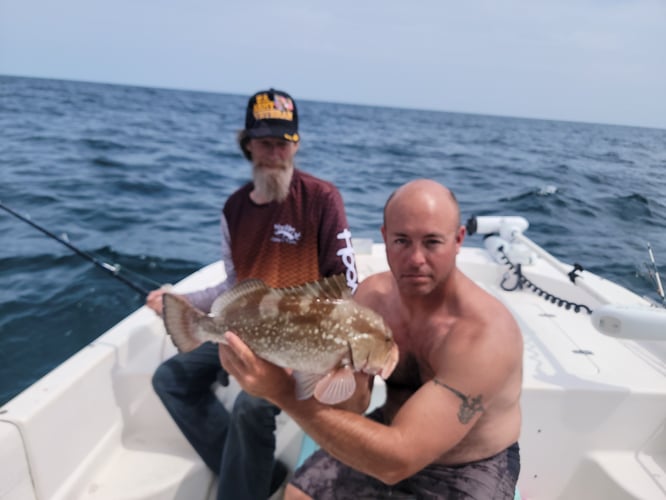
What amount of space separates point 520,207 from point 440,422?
12.7m

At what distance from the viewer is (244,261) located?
375 centimetres

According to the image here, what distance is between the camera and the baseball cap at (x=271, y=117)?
11.9 ft

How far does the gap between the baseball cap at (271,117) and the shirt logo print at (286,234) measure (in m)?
0.67

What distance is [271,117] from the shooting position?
3.62 meters

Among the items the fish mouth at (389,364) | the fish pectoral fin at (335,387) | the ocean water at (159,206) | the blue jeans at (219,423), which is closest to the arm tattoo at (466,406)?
the fish mouth at (389,364)

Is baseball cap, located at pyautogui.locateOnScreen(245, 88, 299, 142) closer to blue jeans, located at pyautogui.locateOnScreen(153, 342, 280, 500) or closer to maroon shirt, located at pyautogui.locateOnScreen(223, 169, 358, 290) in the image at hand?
maroon shirt, located at pyautogui.locateOnScreen(223, 169, 358, 290)

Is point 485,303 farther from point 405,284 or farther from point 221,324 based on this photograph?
point 221,324

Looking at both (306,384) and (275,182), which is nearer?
(306,384)

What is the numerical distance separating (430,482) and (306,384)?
0.90 meters

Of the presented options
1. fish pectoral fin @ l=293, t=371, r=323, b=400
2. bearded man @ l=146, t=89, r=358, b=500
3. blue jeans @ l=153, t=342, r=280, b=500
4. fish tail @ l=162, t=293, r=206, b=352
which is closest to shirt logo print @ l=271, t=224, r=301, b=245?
bearded man @ l=146, t=89, r=358, b=500

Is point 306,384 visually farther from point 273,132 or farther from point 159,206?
point 159,206

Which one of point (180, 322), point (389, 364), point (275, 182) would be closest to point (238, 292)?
point (180, 322)

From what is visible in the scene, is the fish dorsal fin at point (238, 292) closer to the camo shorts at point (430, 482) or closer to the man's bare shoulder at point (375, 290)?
the man's bare shoulder at point (375, 290)

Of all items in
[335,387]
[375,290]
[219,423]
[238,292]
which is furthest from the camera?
[219,423]
